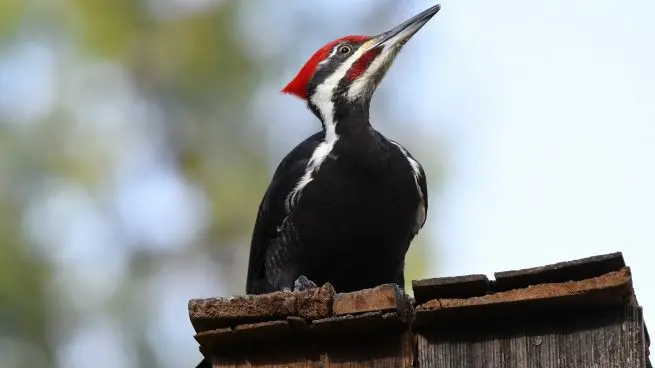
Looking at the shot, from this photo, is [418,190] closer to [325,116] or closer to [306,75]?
[325,116]

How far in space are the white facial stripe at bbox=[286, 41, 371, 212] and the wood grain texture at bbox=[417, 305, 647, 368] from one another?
1.82 meters

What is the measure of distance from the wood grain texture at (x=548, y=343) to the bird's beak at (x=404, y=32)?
8.36 ft

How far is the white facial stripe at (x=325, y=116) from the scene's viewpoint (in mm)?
4793

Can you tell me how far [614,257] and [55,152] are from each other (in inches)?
304

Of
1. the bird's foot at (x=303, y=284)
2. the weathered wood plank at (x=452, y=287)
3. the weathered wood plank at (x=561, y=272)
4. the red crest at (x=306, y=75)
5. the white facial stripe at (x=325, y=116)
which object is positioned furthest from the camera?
the red crest at (x=306, y=75)

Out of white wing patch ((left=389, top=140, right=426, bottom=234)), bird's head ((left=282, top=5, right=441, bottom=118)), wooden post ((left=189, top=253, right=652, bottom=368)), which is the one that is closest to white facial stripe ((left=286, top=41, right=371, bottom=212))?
bird's head ((left=282, top=5, right=441, bottom=118))

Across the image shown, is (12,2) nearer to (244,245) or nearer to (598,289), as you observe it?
(244,245)

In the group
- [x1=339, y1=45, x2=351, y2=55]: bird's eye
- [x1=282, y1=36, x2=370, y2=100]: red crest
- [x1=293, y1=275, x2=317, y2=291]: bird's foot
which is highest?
[x1=339, y1=45, x2=351, y2=55]: bird's eye

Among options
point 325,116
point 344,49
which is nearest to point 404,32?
point 344,49

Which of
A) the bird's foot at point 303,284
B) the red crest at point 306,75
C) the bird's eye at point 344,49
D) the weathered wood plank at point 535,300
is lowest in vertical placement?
the weathered wood plank at point 535,300

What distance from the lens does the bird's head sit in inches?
203

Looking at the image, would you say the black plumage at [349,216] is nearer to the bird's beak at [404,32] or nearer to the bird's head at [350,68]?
the bird's head at [350,68]

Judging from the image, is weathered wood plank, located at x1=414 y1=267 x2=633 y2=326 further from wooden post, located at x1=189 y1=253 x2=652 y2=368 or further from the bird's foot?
the bird's foot

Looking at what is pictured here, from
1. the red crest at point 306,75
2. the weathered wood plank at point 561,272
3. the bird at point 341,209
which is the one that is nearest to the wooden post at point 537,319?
the weathered wood plank at point 561,272
